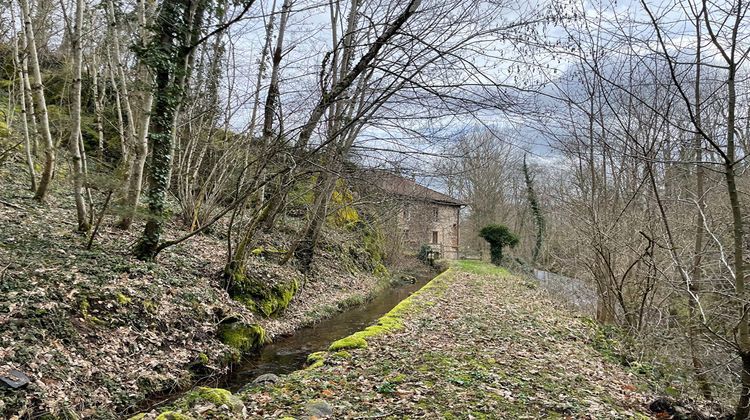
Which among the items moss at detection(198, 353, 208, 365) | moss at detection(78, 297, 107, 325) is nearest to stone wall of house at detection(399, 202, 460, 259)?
moss at detection(198, 353, 208, 365)

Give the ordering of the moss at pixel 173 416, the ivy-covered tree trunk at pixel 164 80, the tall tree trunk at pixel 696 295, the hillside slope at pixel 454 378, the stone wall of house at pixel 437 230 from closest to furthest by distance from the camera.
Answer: the moss at pixel 173 416 → the hillside slope at pixel 454 378 → the tall tree trunk at pixel 696 295 → the ivy-covered tree trunk at pixel 164 80 → the stone wall of house at pixel 437 230

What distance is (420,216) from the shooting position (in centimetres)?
2192

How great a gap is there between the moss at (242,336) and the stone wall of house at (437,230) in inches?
573

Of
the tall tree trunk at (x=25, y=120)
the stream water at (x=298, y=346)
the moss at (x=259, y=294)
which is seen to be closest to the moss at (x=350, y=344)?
the stream water at (x=298, y=346)

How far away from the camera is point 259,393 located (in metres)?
4.52

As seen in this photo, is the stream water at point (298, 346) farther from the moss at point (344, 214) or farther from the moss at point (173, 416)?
the moss at point (344, 214)

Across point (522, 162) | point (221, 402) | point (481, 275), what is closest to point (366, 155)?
point (221, 402)

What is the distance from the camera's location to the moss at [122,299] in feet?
18.5

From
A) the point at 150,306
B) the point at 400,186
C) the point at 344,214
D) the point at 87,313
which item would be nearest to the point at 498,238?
the point at 344,214

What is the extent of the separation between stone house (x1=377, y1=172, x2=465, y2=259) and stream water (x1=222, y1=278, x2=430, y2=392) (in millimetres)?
3247

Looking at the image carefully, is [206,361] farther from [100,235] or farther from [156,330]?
[100,235]

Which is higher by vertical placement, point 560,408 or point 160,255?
point 160,255

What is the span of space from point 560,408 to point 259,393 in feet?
10.5

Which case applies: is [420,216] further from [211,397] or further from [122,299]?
[211,397]
